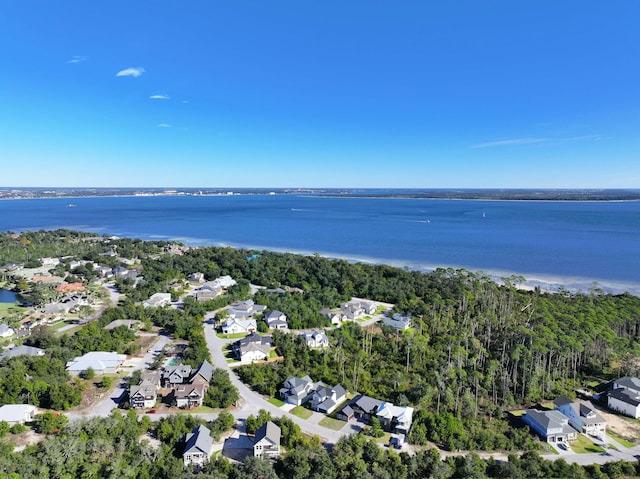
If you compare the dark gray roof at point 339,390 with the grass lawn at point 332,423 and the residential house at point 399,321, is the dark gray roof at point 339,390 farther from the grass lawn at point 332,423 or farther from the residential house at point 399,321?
the residential house at point 399,321

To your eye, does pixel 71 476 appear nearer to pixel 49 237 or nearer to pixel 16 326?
pixel 16 326

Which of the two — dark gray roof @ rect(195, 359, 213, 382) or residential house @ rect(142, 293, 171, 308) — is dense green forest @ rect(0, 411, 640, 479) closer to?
dark gray roof @ rect(195, 359, 213, 382)

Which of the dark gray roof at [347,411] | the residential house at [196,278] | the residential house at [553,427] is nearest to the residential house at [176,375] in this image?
the dark gray roof at [347,411]

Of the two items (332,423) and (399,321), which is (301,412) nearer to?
(332,423)

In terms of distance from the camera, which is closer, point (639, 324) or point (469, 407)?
point (469, 407)

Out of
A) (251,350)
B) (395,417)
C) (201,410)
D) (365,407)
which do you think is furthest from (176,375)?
(395,417)

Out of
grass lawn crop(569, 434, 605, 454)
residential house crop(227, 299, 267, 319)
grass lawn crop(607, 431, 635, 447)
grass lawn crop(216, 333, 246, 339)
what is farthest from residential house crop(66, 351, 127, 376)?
grass lawn crop(607, 431, 635, 447)

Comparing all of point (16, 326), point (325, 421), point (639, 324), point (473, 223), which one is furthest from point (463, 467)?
point (473, 223)
